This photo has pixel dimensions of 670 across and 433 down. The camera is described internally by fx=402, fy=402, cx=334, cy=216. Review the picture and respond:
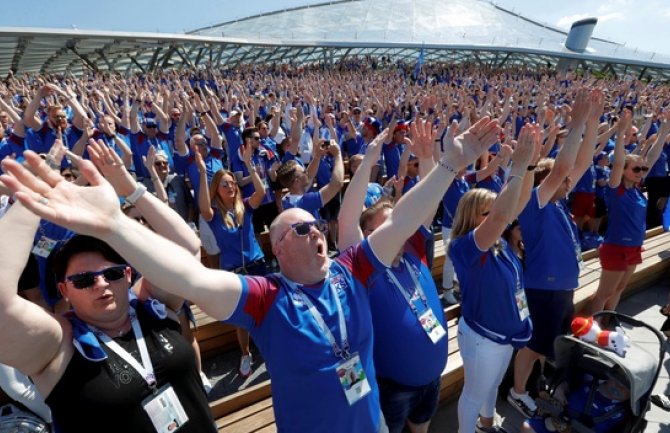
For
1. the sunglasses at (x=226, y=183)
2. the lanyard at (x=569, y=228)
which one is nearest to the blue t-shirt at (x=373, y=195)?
the sunglasses at (x=226, y=183)

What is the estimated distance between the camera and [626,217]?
390 cm

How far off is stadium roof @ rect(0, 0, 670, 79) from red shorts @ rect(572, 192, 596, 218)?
814 inches

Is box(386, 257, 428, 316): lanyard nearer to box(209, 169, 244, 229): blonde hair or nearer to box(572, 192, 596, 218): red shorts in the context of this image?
box(209, 169, 244, 229): blonde hair

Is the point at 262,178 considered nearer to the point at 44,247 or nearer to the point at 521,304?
the point at 44,247

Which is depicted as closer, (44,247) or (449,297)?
(44,247)

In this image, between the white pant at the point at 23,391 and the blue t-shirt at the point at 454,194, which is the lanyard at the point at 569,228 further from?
the white pant at the point at 23,391

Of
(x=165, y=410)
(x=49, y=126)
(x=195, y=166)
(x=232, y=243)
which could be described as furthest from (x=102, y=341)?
(x=49, y=126)

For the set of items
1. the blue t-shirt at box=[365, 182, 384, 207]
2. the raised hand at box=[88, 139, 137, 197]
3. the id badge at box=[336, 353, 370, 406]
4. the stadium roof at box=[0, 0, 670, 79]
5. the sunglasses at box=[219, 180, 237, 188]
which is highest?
the raised hand at box=[88, 139, 137, 197]

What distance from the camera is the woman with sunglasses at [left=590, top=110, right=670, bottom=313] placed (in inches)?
153

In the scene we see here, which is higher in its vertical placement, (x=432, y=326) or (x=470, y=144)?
(x=470, y=144)

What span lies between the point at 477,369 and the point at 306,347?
1.45 metres

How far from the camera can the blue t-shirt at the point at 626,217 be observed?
3.88 meters

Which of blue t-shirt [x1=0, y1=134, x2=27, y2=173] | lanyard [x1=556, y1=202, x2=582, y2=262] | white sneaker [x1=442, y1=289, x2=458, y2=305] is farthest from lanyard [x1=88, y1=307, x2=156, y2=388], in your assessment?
blue t-shirt [x1=0, y1=134, x2=27, y2=173]

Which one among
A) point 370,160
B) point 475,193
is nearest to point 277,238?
point 370,160
